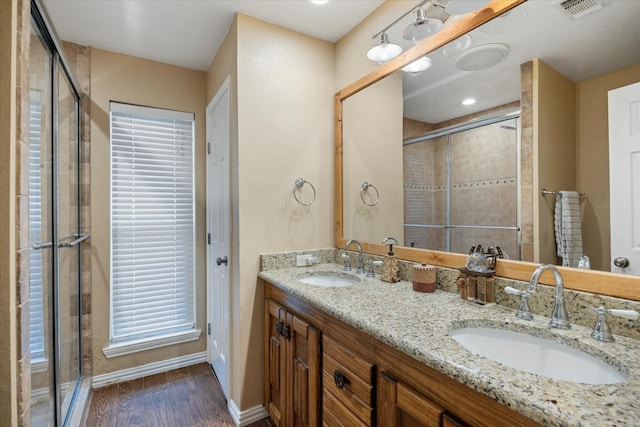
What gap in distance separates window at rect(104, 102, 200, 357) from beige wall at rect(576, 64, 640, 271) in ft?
8.52

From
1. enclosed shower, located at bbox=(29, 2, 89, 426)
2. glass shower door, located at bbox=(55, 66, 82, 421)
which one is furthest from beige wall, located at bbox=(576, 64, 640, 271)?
glass shower door, located at bbox=(55, 66, 82, 421)

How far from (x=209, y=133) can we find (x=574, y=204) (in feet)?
8.05

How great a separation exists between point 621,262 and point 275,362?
63.0 inches

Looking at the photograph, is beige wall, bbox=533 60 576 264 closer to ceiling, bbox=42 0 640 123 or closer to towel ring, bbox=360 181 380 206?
ceiling, bbox=42 0 640 123

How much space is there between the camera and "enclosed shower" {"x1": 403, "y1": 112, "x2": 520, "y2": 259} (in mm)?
1269

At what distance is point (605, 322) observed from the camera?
34.5 inches

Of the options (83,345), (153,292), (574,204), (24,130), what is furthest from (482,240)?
(83,345)

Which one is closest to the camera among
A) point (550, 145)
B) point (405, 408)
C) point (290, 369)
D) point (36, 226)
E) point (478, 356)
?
point (478, 356)

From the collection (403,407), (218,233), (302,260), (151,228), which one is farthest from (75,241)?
(403,407)

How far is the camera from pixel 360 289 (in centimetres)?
Result: 148

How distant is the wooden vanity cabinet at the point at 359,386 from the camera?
75 centimetres

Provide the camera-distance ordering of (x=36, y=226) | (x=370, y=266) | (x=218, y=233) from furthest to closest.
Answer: (x=218, y=233) → (x=370, y=266) → (x=36, y=226)

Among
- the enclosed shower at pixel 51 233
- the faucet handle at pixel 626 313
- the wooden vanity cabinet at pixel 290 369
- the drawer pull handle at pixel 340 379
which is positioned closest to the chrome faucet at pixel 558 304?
the faucet handle at pixel 626 313

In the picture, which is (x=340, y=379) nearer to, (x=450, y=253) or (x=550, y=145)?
(x=450, y=253)
